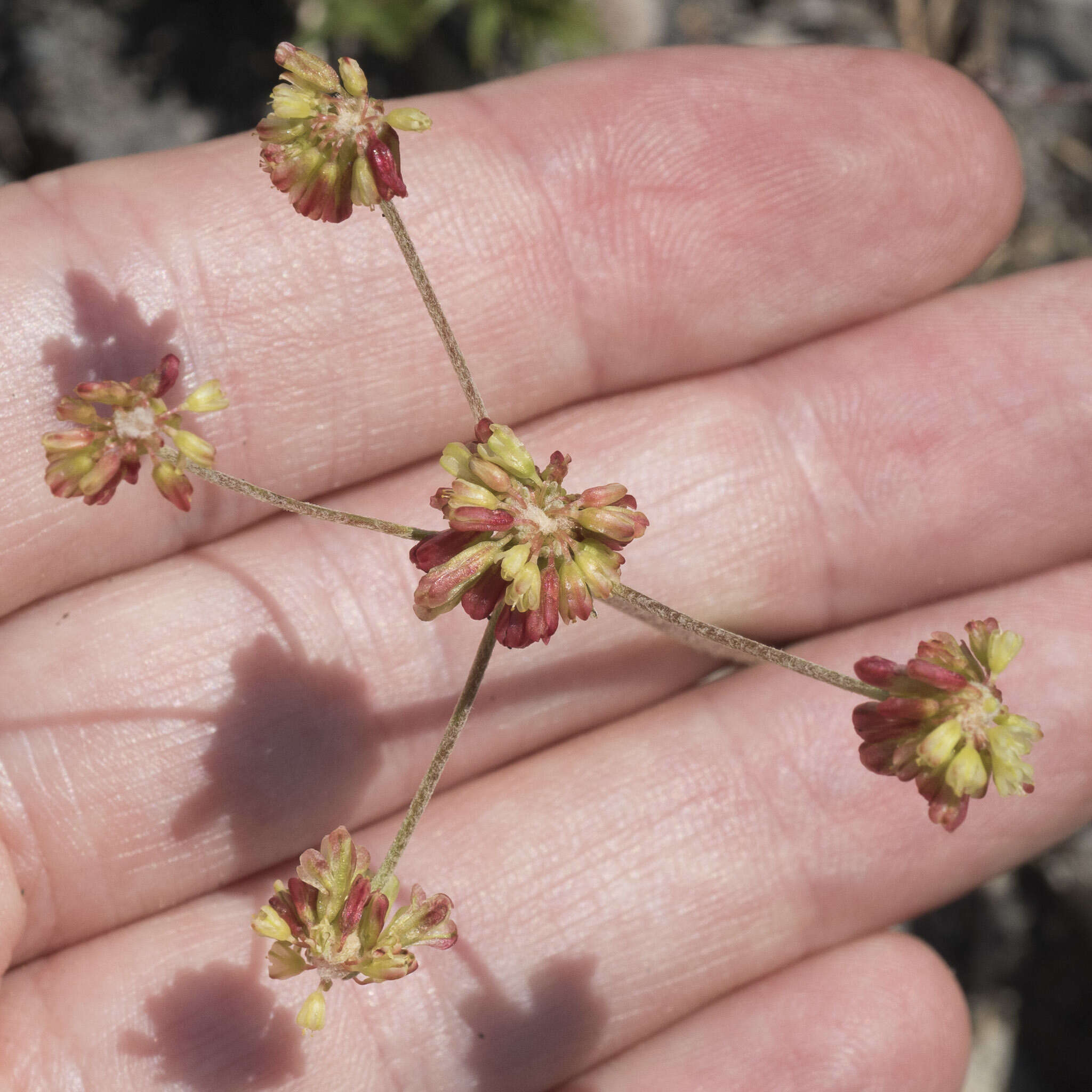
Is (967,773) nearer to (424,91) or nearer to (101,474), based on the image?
(101,474)

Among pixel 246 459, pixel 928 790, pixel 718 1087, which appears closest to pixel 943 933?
pixel 718 1087

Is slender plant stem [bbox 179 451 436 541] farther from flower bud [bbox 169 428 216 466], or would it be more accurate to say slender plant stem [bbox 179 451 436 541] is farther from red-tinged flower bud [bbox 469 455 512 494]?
red-tinged flower bud [bbox 469 455 512 494]

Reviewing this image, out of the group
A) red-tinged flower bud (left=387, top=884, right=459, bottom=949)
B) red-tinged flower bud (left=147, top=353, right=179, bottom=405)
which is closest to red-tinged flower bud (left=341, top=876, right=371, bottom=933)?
red-tinged flower bud (left=387, top=884, right=459, bottom=949)

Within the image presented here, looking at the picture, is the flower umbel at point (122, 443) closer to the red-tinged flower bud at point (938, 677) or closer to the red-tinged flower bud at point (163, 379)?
the red-tinged flower bud at point (163, 379)

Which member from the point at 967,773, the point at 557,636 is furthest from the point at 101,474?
the point at 967,773

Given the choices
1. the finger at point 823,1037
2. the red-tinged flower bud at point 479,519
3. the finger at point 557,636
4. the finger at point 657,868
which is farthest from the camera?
the finger at point 823,1037

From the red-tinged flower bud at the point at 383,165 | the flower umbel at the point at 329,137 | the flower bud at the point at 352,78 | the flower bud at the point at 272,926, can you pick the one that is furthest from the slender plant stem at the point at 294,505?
the flower bud at the point at 352,78

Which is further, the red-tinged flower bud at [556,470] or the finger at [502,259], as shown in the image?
the finger at [502,259]
